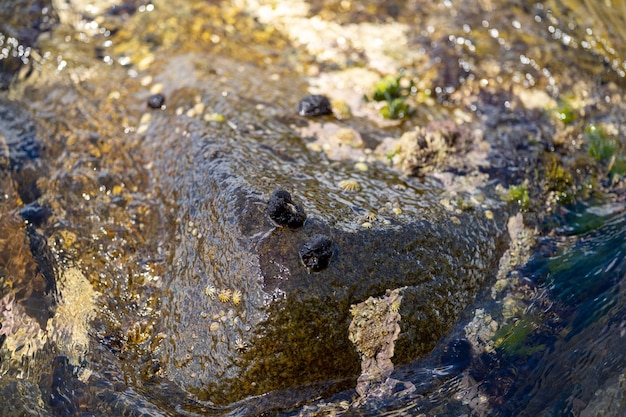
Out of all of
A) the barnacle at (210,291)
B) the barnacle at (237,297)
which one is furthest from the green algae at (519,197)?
the barnacle at (210,291)

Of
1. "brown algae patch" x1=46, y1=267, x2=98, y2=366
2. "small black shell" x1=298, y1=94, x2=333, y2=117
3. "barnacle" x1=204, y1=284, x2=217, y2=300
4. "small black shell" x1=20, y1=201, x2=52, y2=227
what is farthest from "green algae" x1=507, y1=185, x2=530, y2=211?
"small black shell" x1=20, y1=201, x2=52, y2=227

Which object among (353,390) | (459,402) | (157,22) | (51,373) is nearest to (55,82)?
(157,22)

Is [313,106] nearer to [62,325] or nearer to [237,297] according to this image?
[237,297]

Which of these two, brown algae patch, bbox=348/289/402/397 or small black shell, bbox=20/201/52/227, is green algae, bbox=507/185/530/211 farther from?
small black shell, bbox=20/201/52/227

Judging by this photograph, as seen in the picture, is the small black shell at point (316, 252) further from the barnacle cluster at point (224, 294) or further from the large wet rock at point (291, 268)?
the barnacle cluster at point (224, 294)

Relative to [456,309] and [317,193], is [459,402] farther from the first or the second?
[317,193]

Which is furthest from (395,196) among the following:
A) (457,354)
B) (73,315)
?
(73,315)
